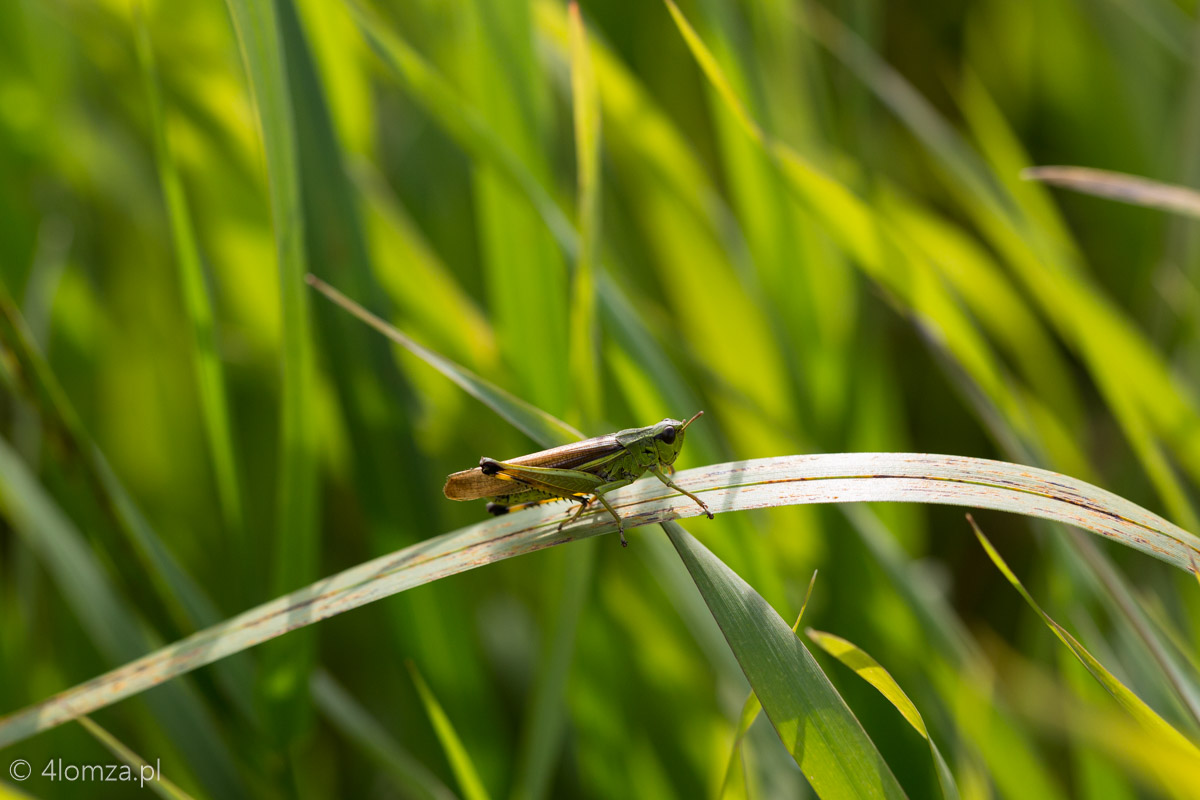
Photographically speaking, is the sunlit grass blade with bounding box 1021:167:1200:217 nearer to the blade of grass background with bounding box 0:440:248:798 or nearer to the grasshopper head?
the grasshopper head

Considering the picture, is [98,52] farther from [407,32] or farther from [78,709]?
[78,709]

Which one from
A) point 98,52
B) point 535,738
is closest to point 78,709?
point 535,738

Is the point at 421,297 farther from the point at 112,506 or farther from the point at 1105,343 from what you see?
the point at 1105,343

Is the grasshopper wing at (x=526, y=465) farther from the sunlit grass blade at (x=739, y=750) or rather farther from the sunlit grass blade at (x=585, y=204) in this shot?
the sunlit grass blade at (x=739, y=750)

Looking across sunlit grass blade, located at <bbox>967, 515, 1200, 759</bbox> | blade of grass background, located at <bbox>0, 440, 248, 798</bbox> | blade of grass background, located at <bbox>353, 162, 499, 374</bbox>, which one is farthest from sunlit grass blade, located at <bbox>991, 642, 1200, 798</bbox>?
blade of grass background, located at <bbox>0, 440, 248, 798</bbox>

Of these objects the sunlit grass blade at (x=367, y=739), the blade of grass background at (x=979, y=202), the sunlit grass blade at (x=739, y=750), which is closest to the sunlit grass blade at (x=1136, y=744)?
the blade of grass background at (x=979, y=202)

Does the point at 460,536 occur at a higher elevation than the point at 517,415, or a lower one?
lower
